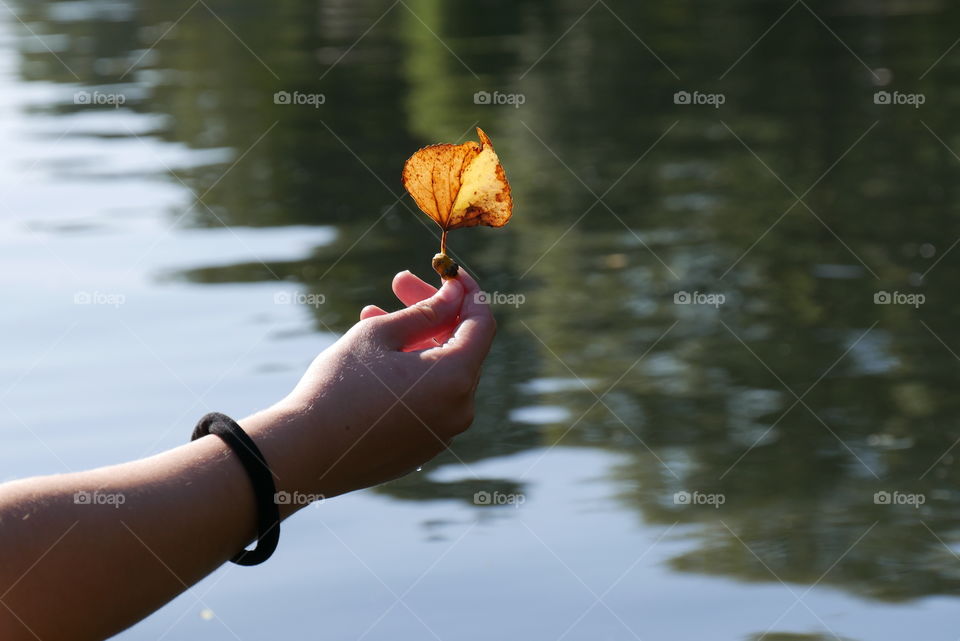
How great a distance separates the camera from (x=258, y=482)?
1586 mm

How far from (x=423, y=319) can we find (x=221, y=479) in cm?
54

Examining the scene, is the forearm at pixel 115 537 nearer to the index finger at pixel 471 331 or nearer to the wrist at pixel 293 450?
the wrist at pixel 293 450

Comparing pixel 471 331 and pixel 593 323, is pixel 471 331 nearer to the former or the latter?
pixel 471 331

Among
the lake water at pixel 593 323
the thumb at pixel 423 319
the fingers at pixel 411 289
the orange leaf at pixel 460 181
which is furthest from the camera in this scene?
the lake water at pixel 593 323

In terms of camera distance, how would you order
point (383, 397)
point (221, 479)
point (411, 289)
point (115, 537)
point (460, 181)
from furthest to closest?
point (460, 181) → point (411, 289) → point (383, 397) → point (221, 479) → point (115, 537)

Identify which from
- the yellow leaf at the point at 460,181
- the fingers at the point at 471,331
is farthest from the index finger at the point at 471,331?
the yellow leaf at the point at 460,181

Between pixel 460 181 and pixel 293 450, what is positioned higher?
pixel 460 181

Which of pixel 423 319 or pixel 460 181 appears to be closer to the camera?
pixel 423 319

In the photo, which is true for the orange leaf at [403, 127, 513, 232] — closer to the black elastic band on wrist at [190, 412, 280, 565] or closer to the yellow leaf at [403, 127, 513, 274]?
the yellow leaf at [403, 127, 513, 274]

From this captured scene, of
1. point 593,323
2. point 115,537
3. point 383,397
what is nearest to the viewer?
point 115,537

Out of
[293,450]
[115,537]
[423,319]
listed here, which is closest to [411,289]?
[423,319]

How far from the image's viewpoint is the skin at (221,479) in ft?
4.53

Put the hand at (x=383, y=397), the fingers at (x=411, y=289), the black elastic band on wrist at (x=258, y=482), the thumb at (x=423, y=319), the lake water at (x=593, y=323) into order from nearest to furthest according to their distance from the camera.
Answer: the black elastic band on wrist at (x=258, y=482) → the hand at (x=383, y=397) → the thumb at (x=423, y=319) → the fingers at (x=411, y=289) → the lake water at (x=593, y=323)

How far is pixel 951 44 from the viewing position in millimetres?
14164
